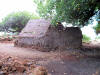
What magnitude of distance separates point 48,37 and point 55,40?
0.56m

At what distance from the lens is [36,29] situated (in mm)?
9406

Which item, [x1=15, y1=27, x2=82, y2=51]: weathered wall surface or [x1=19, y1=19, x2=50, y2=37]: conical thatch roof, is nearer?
[x1=15, y1=27, x2=82, y2=51]: weathered wall surface

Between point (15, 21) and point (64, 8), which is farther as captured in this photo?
point (15, 21)

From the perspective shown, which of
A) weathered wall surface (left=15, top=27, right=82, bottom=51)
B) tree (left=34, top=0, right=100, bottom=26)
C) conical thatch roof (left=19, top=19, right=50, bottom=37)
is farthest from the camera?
conical thatch roof (left=19, top=19, right=50, bottom=37)

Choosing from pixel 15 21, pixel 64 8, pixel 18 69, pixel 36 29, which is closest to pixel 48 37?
pixel 36 29

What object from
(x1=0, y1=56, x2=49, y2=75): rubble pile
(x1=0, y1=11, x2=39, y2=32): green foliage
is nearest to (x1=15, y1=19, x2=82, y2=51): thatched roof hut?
(x1=0, y1=56, x2=49, y2=75): rubble pile

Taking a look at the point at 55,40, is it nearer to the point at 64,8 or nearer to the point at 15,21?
the point at 64,8

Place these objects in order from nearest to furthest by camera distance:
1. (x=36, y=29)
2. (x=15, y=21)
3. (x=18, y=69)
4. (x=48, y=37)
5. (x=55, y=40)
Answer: (x=18, y=69), (x=48, y=37), (x=55, y=40), (x=36, y=29), (x=15, y=21)

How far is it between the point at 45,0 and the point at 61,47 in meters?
3.25

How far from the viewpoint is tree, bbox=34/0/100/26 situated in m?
6.38

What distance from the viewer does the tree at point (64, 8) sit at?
20.9 feet

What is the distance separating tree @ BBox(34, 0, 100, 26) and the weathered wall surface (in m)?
1.16

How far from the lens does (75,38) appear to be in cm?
930

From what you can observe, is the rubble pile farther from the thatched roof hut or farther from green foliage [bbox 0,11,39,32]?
green foliage [bbox 0,11,39,32]
